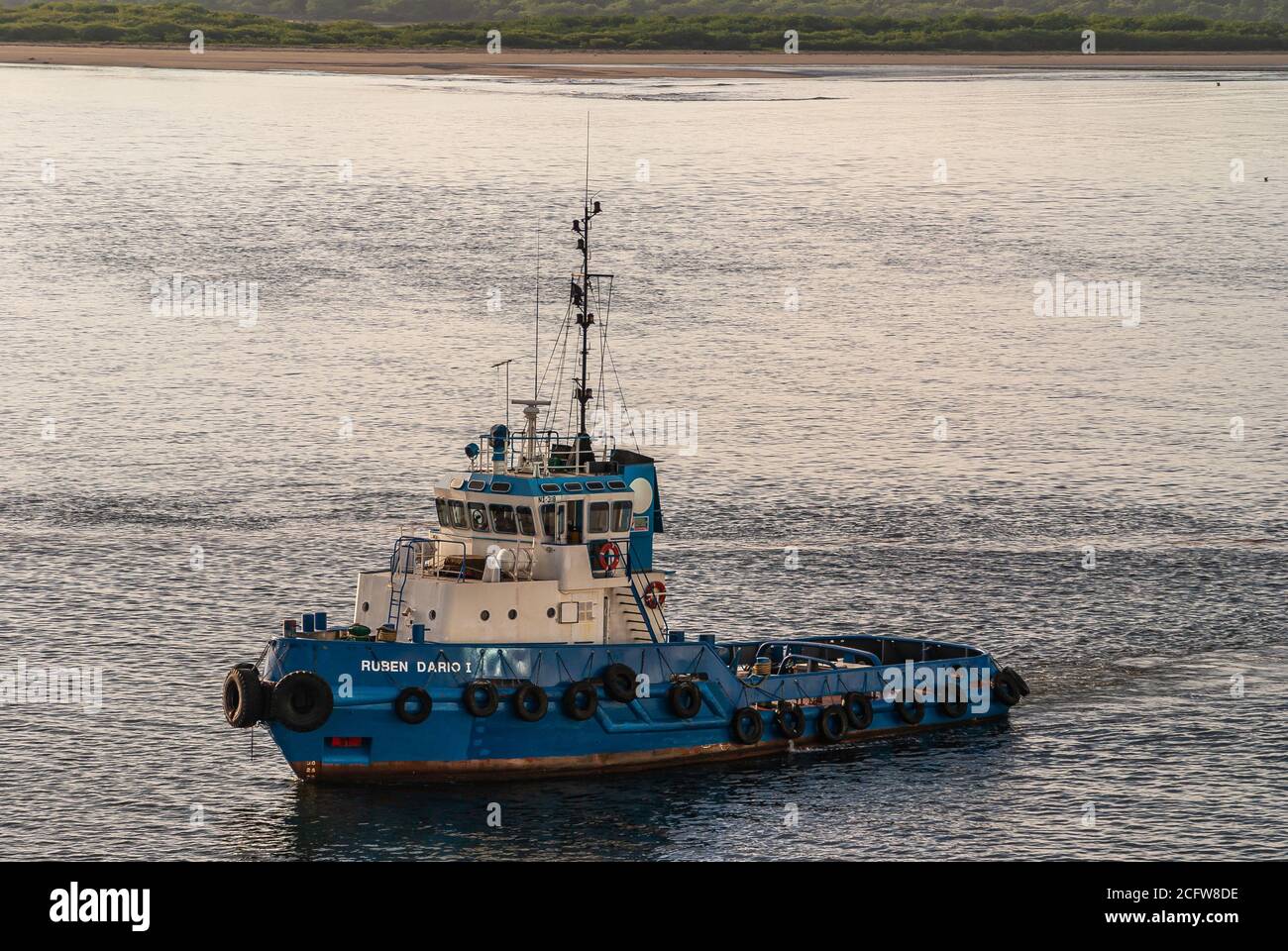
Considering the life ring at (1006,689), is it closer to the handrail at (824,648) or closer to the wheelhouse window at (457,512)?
the handrail at (824,648)

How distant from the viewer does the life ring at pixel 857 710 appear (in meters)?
54.8

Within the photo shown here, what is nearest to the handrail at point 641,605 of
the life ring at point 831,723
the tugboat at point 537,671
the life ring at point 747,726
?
the tugboat at point 537,671

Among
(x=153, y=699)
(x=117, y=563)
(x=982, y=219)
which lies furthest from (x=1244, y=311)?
(x=153, y=699)

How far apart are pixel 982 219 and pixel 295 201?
46.5 meters

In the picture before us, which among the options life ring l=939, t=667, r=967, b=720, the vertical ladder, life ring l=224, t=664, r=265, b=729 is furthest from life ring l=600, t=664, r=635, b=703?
life ring l=939, t=667, r=967, b=720

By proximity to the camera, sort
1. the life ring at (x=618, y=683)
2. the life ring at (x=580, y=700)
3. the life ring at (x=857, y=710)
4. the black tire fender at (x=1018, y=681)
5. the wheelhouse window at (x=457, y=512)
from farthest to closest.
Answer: the black tire fender at (x=1018, y=681), the life ring at (x=857, y=710), the wheelhouse window at (x=457, y=512), the life ring at (x=618, y=683), the life ring at (x=580, y=700)

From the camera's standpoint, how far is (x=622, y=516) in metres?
53.6

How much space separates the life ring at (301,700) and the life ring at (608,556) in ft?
23.8

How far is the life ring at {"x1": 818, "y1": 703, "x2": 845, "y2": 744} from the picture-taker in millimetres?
54344

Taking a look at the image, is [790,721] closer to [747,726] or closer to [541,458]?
[747,726]

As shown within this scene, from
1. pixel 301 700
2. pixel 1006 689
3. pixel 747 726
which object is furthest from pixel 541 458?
pixel 1006 689

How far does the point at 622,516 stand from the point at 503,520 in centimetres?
285

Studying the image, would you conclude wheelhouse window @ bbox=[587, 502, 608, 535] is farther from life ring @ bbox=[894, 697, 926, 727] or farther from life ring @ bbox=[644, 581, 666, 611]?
life ring @ bbox=[894, 697, 926, 727]

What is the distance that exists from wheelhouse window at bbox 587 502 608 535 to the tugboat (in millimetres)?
38
